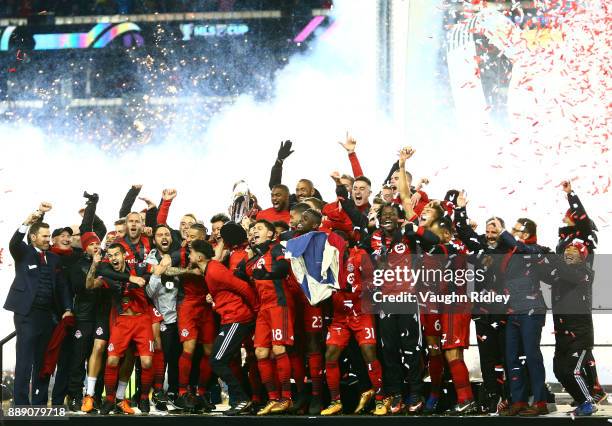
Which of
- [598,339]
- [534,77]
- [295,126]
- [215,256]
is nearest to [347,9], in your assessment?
[295,126]

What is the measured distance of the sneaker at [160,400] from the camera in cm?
786

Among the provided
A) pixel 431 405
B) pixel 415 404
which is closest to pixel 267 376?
pixel 415 404

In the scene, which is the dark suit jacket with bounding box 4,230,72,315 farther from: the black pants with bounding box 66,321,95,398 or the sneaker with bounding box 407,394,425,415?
the sneaker with bounding box 407,394,425,415

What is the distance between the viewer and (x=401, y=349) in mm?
7340

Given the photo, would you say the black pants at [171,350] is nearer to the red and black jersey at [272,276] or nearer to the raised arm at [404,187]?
the red and black jersey at [272,276]

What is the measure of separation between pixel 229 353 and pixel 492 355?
5.87 ft

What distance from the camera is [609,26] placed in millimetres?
12125

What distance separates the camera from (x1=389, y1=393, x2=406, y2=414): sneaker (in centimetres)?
720

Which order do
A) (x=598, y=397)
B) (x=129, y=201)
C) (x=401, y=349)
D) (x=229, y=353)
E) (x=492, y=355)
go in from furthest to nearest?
(x=129, y=201), (x=598, y=397), (x=229, y=353), (x=492, y=355), (x=401, y=349)

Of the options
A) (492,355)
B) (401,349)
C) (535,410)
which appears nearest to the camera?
(535,410)

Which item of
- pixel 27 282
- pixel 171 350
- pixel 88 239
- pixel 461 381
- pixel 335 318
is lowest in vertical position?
pixel 461 381

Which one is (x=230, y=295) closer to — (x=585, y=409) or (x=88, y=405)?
(x=88, y=405)

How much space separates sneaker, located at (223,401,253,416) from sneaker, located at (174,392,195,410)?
0.34 meters

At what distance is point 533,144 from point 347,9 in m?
2.89
